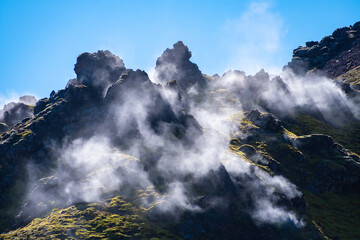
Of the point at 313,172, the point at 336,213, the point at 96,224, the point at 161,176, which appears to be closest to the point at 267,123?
the point at 313,172

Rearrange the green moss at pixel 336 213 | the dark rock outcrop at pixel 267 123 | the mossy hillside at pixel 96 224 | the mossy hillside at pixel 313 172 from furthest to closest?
the dark rock outcrop at pixel 267 123, the mossy hillside at pixel 313 172, the green moss at pixel 336 213, the mossy hillside at pixel 96 224

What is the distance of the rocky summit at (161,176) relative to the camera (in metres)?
95.6

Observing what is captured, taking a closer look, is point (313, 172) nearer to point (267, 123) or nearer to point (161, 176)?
point (267, 123)

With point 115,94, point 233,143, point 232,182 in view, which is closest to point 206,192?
point 232,182

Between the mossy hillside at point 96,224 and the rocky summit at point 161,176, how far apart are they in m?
0.38

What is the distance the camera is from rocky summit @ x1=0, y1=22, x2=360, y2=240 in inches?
3765

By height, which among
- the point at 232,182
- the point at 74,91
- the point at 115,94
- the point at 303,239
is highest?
the point at 74,91

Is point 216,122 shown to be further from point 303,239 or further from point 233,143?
point 303,239

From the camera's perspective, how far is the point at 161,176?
115250mm

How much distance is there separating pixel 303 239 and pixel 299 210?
1825cm

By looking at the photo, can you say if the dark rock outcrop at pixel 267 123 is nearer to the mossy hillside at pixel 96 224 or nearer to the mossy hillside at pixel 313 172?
the mossy hillside at pixel 313 172

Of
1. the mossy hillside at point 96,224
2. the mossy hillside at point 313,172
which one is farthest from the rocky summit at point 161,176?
the mossy hillside at point 313,172

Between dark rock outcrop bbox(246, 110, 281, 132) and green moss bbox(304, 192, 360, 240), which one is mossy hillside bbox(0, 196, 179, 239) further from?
dark rock outcrop bbox(246, 110, 281, 132)

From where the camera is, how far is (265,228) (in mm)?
95500
